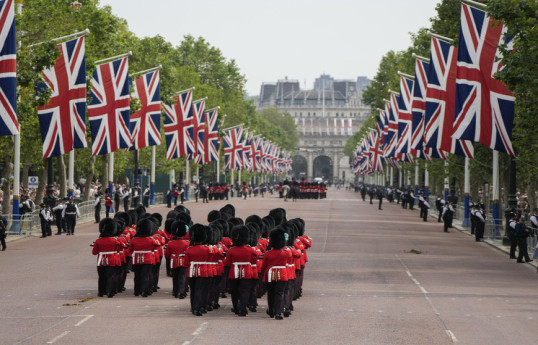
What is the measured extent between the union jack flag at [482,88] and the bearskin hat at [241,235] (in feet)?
47.3

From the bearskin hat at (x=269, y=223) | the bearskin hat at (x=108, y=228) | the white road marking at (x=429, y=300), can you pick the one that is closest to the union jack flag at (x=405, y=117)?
the white road marking at (x=429, y=300)

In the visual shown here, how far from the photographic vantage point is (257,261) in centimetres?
1798

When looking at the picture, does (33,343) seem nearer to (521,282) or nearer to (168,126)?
(521,282)

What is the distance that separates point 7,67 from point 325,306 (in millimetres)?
13406

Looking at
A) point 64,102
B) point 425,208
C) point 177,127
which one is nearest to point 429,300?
point 64,102

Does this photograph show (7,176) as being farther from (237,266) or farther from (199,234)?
(237,266)

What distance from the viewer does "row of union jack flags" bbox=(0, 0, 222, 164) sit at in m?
28.3

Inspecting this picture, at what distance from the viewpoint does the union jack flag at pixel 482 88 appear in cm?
3039

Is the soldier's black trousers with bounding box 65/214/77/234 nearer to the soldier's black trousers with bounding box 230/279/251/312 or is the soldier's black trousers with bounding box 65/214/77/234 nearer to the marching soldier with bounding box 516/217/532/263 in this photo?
the marching soldier with bounding box 516/217/532/263

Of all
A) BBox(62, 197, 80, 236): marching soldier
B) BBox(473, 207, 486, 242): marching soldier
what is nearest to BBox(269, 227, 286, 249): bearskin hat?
BBox(473, 207, 486, 242): marching soldier

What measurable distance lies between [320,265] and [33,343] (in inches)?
568

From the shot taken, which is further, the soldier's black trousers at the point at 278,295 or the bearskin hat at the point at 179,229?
the bearskin hat at the point at 179,229

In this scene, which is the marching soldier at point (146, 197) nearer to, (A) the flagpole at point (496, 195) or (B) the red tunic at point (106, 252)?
(A) the flagpole at point (496, 195)

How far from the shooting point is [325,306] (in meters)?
19.2
